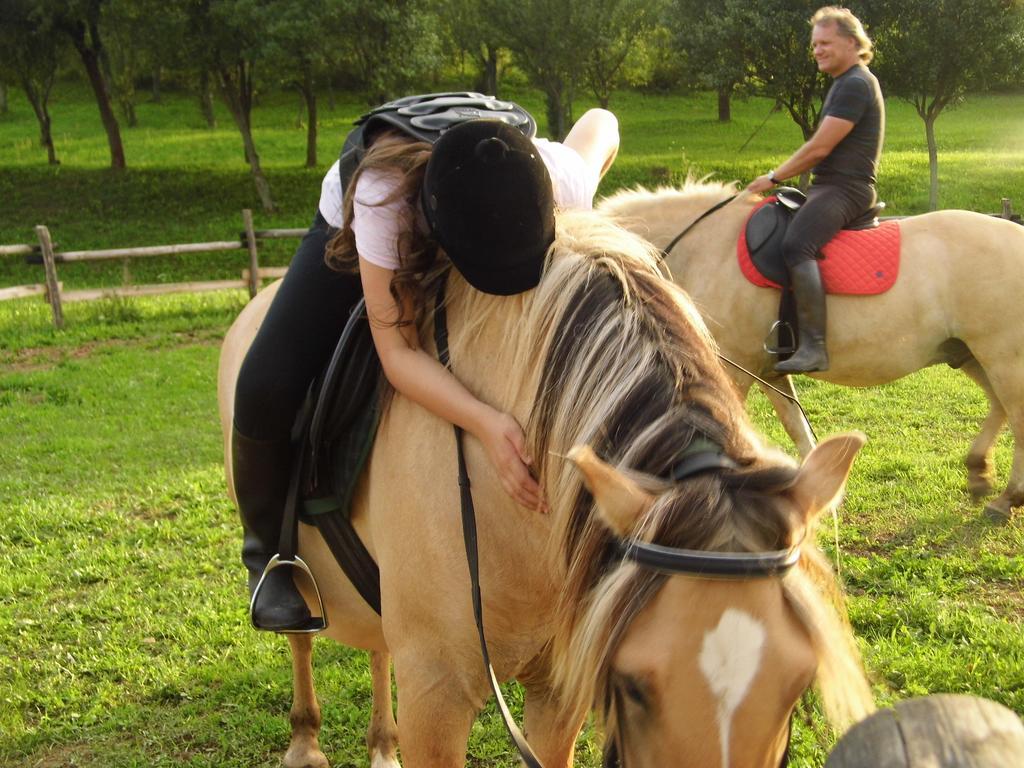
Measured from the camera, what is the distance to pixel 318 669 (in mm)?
4043

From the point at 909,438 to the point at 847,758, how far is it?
6.47 meters

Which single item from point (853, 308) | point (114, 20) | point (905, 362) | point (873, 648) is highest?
point (114, 20)

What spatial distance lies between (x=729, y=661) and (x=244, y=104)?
26836 millimetres

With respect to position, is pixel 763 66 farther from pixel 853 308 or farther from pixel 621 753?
pixel 621 753

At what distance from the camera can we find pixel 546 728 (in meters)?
2.41

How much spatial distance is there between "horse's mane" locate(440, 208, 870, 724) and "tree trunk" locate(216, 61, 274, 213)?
23602 mm

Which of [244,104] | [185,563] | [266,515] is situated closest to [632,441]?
[266,515]

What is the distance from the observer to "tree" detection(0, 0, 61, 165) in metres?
24.6

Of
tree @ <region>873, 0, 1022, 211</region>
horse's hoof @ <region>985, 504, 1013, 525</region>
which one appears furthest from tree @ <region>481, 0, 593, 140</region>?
horse's hoof @ <region>985, 504, 1013, 525</region>

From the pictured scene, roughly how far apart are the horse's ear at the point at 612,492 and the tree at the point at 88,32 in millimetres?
26820

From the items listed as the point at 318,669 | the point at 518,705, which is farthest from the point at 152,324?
the point at 518,705

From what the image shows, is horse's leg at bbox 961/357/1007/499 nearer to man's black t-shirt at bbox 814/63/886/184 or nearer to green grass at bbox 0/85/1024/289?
man's black t-shirt at bbox 814/63/886/184

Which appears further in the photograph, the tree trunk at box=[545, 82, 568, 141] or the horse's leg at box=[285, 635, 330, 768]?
the tree trunk at box=[545, 82, 568, 141]

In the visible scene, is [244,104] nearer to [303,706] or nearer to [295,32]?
[295,32]
